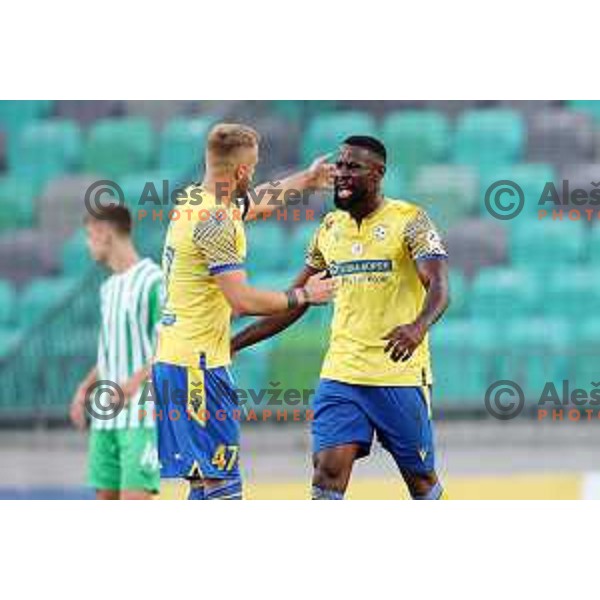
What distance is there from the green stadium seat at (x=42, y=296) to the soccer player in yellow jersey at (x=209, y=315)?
14.0ft

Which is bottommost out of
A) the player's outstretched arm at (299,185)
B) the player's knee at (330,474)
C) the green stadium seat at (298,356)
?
the player's knee at (330,474)

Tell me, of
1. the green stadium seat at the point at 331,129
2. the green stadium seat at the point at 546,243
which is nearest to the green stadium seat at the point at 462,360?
the green stadium seat at the point at 546,243

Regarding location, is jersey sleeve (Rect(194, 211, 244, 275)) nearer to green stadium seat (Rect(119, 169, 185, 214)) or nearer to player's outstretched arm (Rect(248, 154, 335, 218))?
player's outstretched arm (Rect(248, 154, 335, 218))

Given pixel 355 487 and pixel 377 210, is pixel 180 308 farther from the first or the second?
pixel 355 487

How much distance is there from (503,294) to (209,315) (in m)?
4.32

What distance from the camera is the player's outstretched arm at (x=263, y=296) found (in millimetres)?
7059

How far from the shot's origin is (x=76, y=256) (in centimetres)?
1155

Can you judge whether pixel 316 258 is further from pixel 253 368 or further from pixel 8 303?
pixel 8 303

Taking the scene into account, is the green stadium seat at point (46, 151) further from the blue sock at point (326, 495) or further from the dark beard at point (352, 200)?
the blue sock at point (326, 495)

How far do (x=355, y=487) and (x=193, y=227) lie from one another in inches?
124

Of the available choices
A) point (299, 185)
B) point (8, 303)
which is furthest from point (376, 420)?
point (8, 303)

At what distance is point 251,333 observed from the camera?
25.0 ft

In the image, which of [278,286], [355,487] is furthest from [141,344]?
[278,286]

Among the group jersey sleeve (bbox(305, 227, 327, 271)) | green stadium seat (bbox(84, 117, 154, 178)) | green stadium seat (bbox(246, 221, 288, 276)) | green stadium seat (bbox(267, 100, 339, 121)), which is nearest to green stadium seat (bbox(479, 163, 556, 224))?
green stadium seat (bbox(267, 100, 339, 121))
